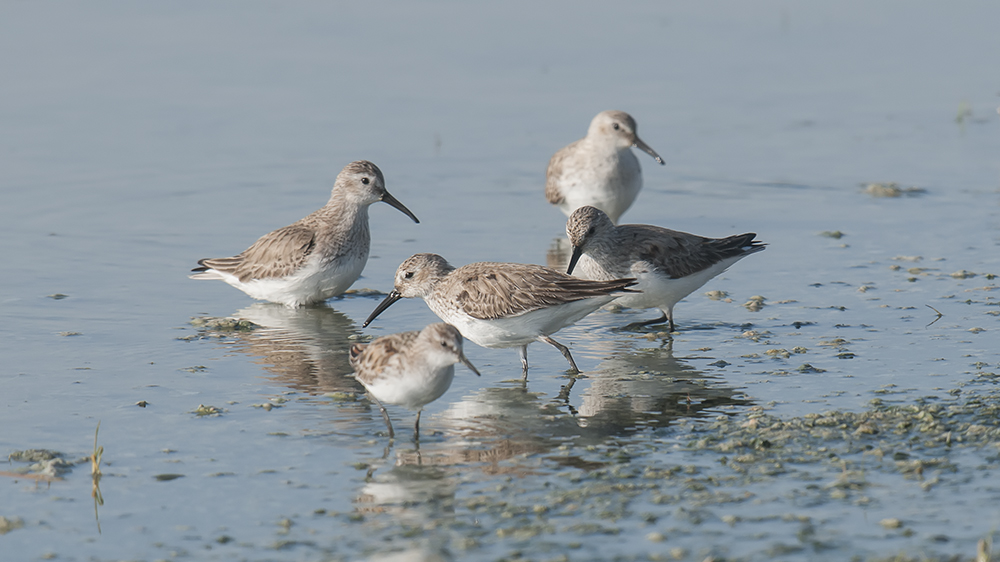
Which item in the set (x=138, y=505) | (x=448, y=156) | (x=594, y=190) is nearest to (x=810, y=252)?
(x=594, y=190)

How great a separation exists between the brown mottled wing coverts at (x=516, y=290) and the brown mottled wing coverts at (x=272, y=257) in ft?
8.90

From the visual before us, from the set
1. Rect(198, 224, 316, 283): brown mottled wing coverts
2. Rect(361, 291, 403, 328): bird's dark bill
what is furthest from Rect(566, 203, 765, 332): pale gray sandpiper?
Rect(198, 224, 316, 283): brown mottled wing coverts

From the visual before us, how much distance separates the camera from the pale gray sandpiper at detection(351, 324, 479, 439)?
315 inches

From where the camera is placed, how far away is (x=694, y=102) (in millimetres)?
19844

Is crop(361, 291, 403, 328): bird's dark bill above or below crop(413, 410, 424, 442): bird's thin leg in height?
above

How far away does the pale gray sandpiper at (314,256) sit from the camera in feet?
40.0

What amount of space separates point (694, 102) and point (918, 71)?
448 cm

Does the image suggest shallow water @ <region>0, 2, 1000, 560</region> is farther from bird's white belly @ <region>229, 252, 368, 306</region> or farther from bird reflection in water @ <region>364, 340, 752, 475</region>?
bird's white belly @ <region>229, 252, 368, 306</region>

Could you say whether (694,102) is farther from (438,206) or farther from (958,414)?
(958,414)

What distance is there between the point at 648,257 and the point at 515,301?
6.78 ft

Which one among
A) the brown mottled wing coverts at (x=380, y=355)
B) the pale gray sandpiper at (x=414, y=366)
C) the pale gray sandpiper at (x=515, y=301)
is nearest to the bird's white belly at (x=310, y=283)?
the pale gray sandpiper at (x=515, y=301)

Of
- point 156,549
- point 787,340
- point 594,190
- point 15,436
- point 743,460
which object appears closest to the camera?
point 156,549

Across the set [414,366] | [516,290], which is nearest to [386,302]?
[516,290]

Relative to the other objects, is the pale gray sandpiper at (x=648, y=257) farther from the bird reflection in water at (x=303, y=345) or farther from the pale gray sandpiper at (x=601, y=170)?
the pale gray sandpiper at (x=601, y=170)
